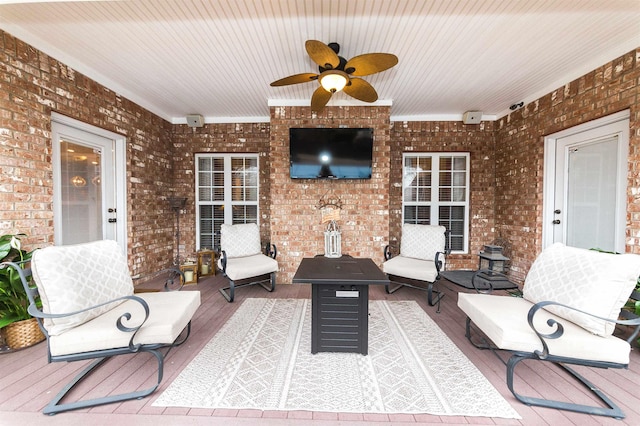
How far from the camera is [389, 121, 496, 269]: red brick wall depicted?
15.2ft

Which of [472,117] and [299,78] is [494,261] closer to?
[472,117]

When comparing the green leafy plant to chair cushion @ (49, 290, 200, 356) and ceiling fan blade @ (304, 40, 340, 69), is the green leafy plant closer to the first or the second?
chair cushion @ (49, 290, 200, 356)

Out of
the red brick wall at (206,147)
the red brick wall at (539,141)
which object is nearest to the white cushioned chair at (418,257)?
the red brick wall at (539,141)

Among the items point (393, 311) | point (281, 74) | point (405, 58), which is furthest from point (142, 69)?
point (393, 311)

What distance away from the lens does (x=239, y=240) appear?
4.00 m

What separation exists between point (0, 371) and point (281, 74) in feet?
12.2

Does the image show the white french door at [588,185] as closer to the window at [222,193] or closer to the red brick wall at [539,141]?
the red brick wall at [539,141]

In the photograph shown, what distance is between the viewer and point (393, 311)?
2949 mm

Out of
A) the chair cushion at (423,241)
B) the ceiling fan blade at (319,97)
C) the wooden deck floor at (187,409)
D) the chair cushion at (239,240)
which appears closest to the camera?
the wooden deck floor at (187,409)

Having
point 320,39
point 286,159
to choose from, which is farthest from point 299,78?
point 286,159

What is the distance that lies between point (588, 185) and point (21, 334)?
6223 mm

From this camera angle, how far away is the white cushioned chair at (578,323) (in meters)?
1.53

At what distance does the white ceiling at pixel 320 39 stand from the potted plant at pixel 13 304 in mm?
1832

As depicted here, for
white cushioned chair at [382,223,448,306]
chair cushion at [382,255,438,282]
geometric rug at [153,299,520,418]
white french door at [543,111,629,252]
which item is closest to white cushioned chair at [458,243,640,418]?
geometric rug at [153,299,520,418]
